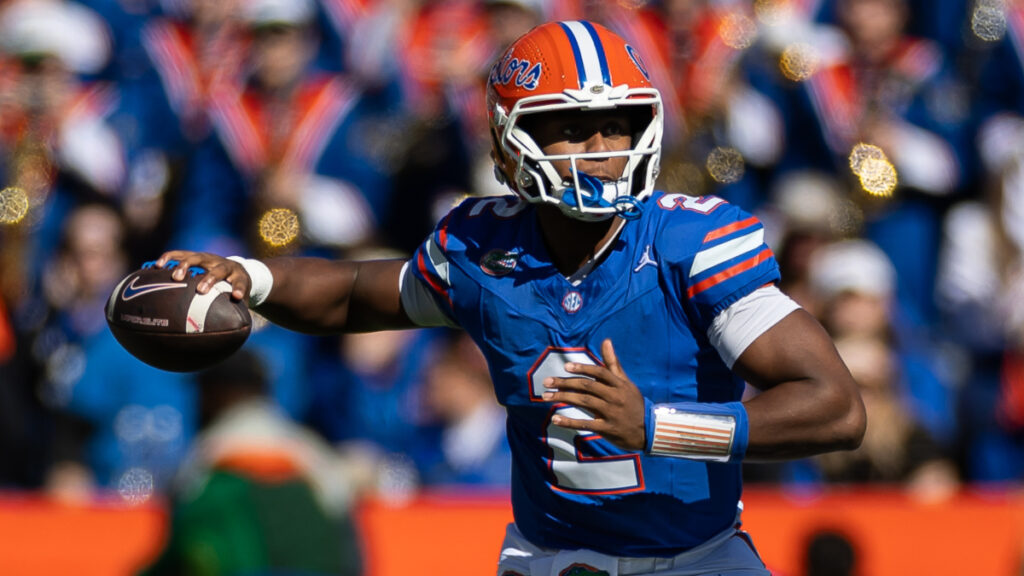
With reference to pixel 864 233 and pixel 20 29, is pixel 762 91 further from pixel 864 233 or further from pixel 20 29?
pixel 20 29

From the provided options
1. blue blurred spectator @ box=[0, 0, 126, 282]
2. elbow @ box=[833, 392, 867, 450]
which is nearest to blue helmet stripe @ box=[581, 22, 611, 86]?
elbow @ box=[833, 392, 867, 450]

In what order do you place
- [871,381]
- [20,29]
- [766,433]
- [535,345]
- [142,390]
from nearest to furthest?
[766,433] → [535,345] → [871,381] → [142,390] → [20,29]

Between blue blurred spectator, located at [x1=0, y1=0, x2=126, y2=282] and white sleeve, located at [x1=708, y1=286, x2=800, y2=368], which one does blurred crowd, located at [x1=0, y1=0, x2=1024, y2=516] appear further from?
white sleeve, located at [x1=708, y1=286, x2=800, y2=368]

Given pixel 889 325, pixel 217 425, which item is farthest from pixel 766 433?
pixel 889 325

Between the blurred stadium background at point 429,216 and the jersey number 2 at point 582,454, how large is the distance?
91.8 inches

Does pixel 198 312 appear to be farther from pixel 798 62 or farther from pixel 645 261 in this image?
pixel 798 62

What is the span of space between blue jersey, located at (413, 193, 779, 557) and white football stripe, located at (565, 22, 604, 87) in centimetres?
31

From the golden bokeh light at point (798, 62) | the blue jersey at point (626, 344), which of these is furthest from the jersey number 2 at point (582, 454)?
the golden bokeh light at point (798, 62)

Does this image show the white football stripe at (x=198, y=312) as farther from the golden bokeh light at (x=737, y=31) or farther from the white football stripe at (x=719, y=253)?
the golden bokeh light at (x=737, y=31)

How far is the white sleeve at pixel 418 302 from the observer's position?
11.2 ft

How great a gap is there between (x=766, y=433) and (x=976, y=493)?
333 centimetres

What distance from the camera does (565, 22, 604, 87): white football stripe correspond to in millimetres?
3117

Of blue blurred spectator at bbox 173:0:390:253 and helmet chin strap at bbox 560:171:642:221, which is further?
blue blurred spectator at bbox 173:0:390:253

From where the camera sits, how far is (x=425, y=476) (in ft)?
19.7
